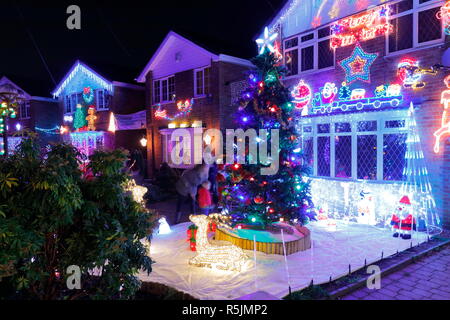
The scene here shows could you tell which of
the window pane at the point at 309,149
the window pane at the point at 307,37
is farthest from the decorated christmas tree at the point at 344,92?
the window pane at the point at 307,37

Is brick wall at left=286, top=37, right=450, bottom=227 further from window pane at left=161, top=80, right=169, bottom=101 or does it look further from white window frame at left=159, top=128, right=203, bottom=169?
window pane at left=161, top=80, right=169, bottom=101

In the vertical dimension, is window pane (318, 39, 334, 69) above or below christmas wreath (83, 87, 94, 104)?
below

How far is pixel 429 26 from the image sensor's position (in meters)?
8.34

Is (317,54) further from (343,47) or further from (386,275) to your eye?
(386,275)

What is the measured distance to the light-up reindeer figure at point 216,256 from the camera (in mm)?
5707

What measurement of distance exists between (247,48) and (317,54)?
7.84 m

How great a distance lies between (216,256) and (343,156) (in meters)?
6.11

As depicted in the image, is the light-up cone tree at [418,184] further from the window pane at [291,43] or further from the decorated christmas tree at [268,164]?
the window pane at [291,43]

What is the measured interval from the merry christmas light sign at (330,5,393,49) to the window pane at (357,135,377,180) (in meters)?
2.81

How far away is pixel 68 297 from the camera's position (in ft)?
12.0

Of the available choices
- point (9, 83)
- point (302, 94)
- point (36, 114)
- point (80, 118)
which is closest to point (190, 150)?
point (302, 94)

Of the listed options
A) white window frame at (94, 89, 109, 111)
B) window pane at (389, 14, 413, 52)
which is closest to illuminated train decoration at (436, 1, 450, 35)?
window pane at (389, 14, 413, 52)

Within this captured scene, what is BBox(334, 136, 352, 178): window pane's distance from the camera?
1010 centimetres

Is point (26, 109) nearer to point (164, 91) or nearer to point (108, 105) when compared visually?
point (108, 105)
